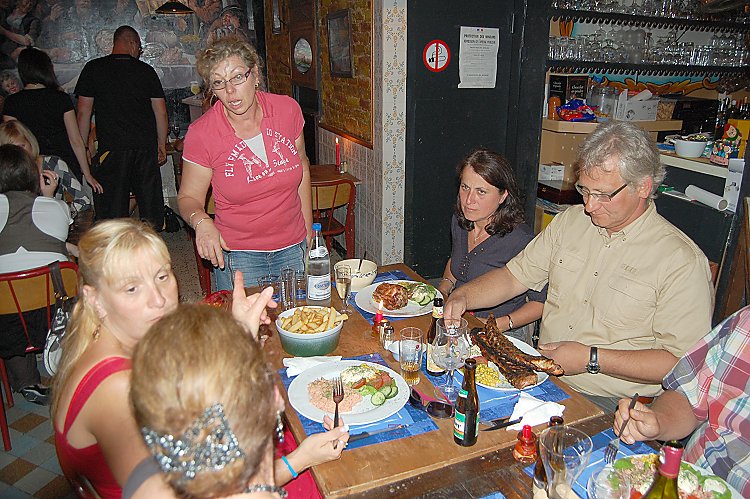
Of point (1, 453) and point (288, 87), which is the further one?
point (288, 87)

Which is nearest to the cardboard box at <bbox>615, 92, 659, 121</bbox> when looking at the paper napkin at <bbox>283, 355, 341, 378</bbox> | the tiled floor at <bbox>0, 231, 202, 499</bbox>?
the paper napkin at <bbox>283, 355, 341, 378</bbox>

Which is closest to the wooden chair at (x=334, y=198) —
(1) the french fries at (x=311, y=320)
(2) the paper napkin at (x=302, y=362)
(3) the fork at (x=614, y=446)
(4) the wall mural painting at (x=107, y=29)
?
(1) the french fries at (x=311, y=320)

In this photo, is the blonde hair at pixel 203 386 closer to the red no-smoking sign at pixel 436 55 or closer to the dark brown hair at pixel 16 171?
the dark brown hair at pixel 16 171

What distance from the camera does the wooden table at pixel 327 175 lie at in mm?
4688

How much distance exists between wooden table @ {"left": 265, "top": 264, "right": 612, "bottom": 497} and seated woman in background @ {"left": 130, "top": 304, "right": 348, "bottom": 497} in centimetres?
47

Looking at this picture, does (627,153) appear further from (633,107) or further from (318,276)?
(633,107)

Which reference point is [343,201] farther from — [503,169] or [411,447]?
[411,447]

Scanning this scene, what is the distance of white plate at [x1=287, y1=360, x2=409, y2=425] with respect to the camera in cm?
153

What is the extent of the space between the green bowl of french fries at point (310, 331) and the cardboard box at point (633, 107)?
3825mm

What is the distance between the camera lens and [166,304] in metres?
1.49

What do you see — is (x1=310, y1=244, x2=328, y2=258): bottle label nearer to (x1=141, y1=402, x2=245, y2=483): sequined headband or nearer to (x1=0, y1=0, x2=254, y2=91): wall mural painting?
(x1=141, y1=402, x2=245, y2=483): sequined headband

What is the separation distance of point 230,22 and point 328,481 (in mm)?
7253

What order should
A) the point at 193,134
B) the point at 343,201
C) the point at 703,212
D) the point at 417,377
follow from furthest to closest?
1. the point at 343,201
2. the point at 703,212
3. the point at 193,134
4. the point at 417,377

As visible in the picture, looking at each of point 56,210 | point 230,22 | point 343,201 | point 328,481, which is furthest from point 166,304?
point 230,22
